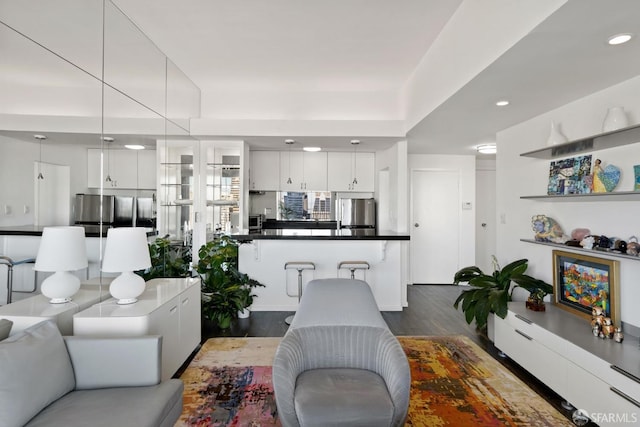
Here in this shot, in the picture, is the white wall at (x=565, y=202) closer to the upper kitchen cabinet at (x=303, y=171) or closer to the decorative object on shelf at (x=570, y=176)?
the decorative object on shelf at (x=570, y=176)

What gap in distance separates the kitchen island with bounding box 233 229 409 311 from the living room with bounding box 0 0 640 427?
325 mm

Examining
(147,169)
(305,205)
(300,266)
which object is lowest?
(300,266)

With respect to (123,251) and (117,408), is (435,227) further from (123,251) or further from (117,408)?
(117,408)

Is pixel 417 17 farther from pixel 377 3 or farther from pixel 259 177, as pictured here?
pixel 259 177

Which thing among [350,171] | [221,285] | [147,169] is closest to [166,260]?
[221,285]

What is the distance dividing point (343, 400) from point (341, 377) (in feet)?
0.80

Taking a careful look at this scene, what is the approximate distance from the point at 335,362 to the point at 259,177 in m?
4.35

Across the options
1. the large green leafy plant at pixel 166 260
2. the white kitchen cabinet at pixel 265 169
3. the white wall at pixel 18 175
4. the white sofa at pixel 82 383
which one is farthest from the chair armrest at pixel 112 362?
the white kitchen cabinet at pixel 265 169

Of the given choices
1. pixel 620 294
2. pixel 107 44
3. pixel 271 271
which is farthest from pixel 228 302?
pixel 620 294

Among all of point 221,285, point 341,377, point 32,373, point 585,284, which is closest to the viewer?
point 32,373

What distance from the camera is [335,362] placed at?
1996mm

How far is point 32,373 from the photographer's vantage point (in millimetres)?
1475

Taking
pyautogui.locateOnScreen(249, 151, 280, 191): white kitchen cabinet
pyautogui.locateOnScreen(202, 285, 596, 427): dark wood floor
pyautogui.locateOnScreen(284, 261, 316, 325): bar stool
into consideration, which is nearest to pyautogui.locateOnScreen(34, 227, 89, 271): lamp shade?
pyautogui.locateOnScreen(202, 285, 596, 427): dark wood floor

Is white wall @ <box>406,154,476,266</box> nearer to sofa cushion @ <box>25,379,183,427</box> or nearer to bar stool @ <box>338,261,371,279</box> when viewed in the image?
bar stool @ <box>338,261,371,279</box>
